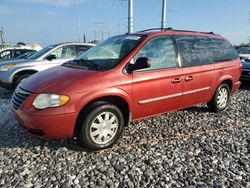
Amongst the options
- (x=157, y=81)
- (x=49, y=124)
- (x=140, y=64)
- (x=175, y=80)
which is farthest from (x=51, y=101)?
(x=175, y=80)

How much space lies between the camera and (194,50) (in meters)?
5.04

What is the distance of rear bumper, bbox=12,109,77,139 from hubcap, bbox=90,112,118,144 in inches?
13.1

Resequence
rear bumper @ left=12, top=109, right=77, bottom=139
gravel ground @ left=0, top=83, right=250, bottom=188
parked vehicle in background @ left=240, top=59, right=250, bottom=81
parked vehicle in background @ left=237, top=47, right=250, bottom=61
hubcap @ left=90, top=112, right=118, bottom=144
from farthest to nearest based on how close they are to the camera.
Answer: parked vehicle in background @ left=237, top=47, right=250, bottom=61 → parked vehicle in background @ left=240, top=59, right=250, bottom=81 → hubcap @ left=90, top=112, right=118, bottom=144 → rear bumper @ left=12, top=109, right=77, bottom=139 → gravel ground @ left=0, top=83, right=250, bottom=188

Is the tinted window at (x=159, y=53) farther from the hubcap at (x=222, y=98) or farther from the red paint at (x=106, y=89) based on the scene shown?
the hubcap at (x=222, y=98)

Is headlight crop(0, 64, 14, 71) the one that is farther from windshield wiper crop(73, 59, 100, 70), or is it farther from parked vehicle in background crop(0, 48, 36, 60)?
parked vehicle in background crop(0, 48, 36, 60)

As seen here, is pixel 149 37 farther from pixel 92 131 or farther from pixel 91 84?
pixel 92 131

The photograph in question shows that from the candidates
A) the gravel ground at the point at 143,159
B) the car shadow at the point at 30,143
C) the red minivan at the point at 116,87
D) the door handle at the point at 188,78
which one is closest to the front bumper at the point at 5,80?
the gravel ground at the point at 143,159

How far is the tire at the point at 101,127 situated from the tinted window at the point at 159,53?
941mm

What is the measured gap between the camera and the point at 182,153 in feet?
12.5

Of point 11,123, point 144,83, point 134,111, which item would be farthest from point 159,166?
point 11,123

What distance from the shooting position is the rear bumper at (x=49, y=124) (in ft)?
11.2

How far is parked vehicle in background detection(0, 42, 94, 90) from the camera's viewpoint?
7461 mm

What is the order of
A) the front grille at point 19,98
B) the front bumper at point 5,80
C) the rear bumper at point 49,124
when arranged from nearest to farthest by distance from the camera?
the rear bumper at point 49,124, the front grille at point 19,98, the front bumper at point 5,80

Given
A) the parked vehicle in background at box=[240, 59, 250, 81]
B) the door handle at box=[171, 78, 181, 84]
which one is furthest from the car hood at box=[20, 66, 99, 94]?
the parked vehicle in background at box=[240, 59, 250, 81]
